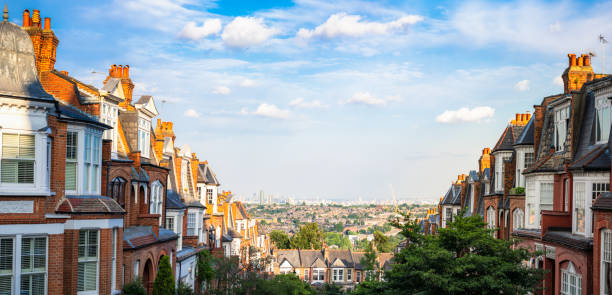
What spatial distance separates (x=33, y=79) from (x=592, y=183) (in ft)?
70.8

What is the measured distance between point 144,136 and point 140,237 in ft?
22.6

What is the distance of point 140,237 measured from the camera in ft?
96.5

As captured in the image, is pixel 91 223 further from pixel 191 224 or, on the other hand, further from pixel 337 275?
pixel 337 275

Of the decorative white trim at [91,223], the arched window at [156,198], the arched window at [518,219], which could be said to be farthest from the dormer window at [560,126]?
the arched window at [156,198]

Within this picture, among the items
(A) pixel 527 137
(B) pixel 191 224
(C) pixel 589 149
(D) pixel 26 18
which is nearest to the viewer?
(C) pixel 589 149

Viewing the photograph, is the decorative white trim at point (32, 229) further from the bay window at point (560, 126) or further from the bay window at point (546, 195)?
the bay window at point (560, 126)

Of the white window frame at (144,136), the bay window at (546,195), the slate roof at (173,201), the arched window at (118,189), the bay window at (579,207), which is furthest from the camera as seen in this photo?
the slate roof at (173,201)

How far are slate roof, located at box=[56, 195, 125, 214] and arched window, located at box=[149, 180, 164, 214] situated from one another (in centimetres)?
953

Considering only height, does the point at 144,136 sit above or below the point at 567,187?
above

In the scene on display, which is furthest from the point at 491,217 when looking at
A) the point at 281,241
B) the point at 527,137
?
the point at 281,241

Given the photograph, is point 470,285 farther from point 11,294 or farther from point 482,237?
point 11,294

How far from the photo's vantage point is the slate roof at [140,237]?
27587 mm

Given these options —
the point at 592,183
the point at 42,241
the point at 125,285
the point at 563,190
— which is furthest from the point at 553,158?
the point at 42,241

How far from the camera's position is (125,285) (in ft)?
84.5
